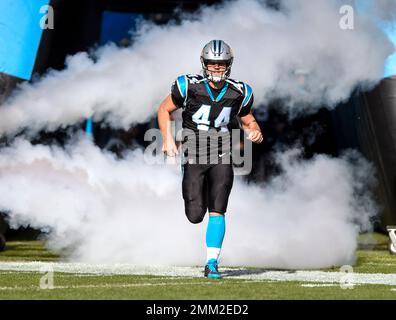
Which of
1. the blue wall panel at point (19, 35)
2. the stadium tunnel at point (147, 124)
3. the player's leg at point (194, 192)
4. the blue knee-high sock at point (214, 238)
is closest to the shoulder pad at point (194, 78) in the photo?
the player's leg at point (194, 192)

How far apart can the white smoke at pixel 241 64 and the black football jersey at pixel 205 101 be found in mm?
4233

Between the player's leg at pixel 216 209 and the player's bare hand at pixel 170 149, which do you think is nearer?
the player's bare hand at pixel 170 149

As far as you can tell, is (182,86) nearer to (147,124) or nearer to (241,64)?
(241,64)

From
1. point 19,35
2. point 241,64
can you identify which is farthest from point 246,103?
point 19,35

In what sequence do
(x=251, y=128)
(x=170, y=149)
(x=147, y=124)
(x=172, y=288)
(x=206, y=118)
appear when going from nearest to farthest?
(x=172, y=288), (x=170, y=149), (x=206, y=118), (x=251, y=128), (x=147, y=124)

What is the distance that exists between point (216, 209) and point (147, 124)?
11.4 metres

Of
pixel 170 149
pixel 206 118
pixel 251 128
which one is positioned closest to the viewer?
pixel 170 149

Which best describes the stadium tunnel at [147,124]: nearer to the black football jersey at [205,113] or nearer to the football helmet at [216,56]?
the black football jersey at [205,113]

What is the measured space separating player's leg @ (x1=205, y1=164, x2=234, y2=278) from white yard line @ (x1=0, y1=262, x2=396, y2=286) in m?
0.18

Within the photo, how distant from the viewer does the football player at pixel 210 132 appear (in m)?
6.81

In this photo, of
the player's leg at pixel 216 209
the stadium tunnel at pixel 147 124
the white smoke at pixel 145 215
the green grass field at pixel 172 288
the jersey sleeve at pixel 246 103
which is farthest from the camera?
the stadium tunnel at pixel 147 124

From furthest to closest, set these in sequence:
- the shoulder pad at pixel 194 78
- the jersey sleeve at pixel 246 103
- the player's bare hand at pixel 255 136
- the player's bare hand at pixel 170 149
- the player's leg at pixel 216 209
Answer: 1. the jersey sleeve at pixel 246 103
2. the shoulder pad at pixel 194 78
3. the player's bare hand at pixel 255 136
4. the player's leg at pixel 216 209
5. the player's bare hand at pixel 170 149

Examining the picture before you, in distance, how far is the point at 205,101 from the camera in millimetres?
6938
